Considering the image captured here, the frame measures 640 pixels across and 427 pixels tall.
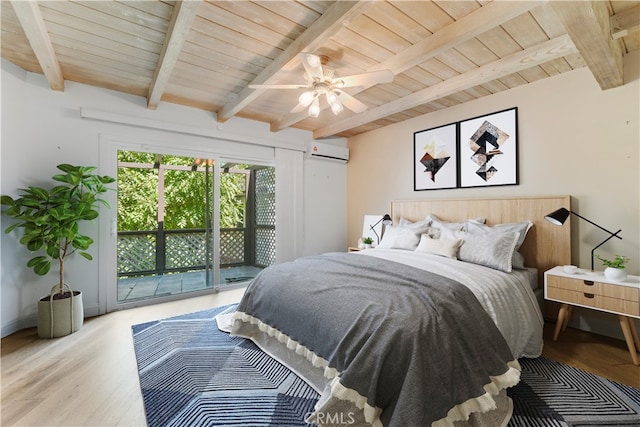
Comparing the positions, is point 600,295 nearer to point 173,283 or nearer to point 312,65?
point 312,65

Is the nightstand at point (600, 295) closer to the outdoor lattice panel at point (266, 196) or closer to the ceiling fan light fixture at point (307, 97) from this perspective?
the ceiling fan light fixture at point (307, 97)

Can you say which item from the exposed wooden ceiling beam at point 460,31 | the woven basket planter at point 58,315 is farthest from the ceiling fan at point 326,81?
the woven basket planter at point 58,315

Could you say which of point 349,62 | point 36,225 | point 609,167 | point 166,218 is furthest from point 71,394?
point 609,167

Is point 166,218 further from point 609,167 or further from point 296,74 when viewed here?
point 609,167

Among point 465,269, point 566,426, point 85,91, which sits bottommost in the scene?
point 566,426

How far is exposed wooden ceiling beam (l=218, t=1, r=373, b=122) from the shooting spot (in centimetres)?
165

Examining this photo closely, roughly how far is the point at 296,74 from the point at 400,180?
7.36 ft

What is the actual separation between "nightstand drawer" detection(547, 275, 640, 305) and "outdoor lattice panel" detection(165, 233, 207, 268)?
4.13 m

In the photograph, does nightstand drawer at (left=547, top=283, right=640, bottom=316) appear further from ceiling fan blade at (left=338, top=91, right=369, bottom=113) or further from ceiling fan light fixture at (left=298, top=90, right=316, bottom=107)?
ceiling fan light fixture at (left=298, top=90, right=316, bottom=107)

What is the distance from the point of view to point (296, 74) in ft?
8.32

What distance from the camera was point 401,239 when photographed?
3234 mm

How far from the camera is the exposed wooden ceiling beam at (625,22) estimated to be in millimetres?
1854

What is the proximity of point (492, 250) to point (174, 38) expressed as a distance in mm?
3008

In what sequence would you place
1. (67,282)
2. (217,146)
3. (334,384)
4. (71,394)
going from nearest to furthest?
(334,384) < (71,394) < (67,282) < (217,146)
